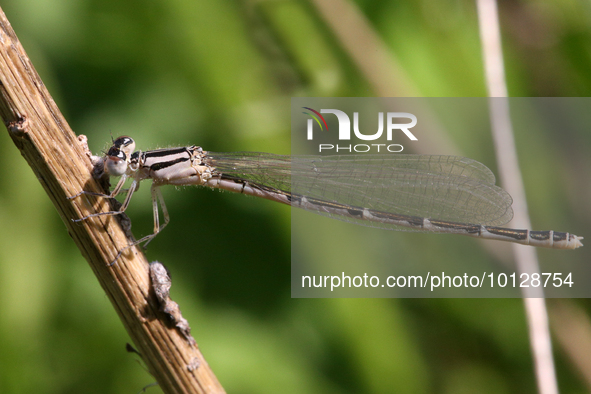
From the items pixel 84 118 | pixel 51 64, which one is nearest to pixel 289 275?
pixel 84 118

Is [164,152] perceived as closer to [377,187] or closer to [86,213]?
[86,213]

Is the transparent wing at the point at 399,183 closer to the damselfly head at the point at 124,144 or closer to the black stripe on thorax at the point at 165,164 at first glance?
the black stripe on thorax at the point at 165,164

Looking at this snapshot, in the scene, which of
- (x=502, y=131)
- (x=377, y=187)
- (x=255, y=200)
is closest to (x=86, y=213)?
(x=255, y=200)


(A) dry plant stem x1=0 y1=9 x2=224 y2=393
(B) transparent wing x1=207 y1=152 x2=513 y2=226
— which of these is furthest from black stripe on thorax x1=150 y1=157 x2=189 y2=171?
(A) dry plant stem x1=0 y1=9 x2=224 y2=393

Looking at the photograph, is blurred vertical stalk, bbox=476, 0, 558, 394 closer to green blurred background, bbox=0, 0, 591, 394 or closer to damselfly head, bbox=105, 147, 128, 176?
green blurred background, bbox=0, 0, 591, 394

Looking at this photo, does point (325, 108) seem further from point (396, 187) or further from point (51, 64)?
point (51, 64)

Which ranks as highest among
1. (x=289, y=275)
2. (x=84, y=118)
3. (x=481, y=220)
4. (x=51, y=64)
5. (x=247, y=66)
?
(x=247, y=66)

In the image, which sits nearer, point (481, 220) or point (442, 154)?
point (442, 154)

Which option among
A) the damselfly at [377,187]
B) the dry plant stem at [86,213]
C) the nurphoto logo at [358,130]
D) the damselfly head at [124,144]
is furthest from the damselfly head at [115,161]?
the nurphoto logo at [358,130]
